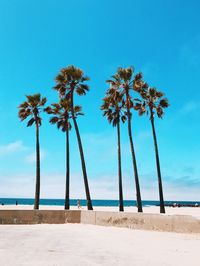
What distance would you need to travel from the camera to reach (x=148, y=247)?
1166 cm

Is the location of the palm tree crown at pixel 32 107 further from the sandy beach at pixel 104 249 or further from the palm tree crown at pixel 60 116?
the sandy beach at pixel 104 249

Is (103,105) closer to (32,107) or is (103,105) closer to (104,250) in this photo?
(32,107)

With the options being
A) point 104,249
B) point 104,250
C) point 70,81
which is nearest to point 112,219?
point 104,249

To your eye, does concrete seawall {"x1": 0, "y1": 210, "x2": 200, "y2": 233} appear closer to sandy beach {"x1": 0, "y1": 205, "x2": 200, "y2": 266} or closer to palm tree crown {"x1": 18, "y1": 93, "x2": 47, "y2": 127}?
sandy beach {"x1": 0, "y1": 205, "x2": 200, "y2": 266}

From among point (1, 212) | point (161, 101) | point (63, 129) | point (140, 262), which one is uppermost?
point (161, 101)

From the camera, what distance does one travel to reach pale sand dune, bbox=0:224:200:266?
8953 mm

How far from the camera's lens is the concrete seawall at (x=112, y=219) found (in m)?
15.2

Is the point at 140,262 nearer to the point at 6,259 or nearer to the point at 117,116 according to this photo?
the point at 6,259

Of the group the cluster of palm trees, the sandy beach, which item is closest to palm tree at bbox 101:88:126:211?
the cluster of palm trees

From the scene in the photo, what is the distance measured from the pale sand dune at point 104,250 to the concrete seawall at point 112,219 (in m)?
0.61

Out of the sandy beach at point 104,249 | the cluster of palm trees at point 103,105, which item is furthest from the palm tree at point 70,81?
the sandy beach at point 104,249

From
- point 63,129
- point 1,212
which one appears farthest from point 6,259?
point 63,129

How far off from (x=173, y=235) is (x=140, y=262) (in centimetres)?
623

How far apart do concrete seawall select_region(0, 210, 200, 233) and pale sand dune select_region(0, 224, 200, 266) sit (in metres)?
0.61
